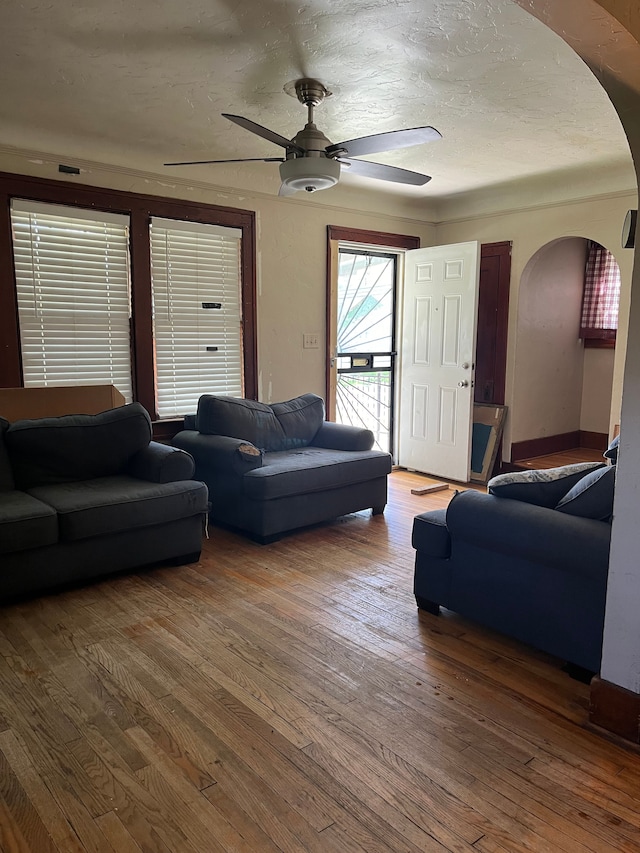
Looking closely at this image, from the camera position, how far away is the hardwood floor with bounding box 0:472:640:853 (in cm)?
168

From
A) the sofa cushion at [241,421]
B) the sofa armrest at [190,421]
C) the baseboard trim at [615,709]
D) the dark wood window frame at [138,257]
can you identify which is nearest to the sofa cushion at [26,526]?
the dark wood window frame at [138,257]

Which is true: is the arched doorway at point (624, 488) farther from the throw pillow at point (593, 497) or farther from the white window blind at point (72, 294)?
the white window blind at point (72, 294)

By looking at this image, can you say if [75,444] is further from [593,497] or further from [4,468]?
[593,497]

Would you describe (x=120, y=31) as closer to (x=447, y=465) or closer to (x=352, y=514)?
(x=352, y=514)

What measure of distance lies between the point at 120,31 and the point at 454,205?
159 inches

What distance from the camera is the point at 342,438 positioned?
15.5 ft

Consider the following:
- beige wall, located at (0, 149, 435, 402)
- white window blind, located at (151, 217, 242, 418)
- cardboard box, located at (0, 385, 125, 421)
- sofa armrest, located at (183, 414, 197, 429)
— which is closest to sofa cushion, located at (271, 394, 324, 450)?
beige wall, located at (0, 149, 435, 402)

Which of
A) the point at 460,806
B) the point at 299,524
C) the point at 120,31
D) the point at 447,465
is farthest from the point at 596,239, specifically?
the point at 460,806

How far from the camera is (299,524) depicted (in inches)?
160

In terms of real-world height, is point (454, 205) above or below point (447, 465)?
above

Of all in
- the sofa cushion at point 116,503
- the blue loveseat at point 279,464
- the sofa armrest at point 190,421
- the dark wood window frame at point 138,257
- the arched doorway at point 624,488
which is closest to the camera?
the arched doorway at point 624,488

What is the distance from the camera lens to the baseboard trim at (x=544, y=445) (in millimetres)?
5762

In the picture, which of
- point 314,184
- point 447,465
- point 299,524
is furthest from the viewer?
point 447,465

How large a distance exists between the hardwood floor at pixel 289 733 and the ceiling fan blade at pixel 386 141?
223cm
